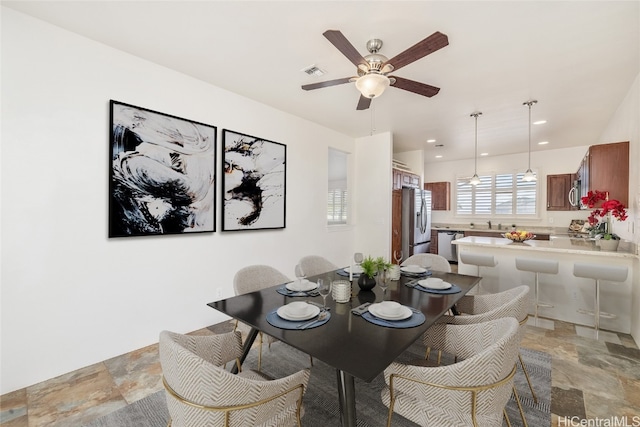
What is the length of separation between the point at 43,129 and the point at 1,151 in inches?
11.4

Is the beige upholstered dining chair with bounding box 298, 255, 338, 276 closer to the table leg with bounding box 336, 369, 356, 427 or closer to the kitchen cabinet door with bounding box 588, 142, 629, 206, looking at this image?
the table leg with bounding box 336, 369, 356, 427

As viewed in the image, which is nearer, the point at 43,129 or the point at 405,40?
the point at 43,129

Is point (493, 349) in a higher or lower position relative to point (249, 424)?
higher

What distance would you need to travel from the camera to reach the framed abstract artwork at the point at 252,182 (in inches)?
128

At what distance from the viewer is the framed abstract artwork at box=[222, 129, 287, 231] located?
10.7 feet

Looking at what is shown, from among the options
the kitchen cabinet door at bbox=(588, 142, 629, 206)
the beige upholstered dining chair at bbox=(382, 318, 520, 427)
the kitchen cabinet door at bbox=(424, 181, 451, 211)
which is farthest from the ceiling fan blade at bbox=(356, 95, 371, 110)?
the kitchen cabinet door at bbox=(424, 181, 451, 211)

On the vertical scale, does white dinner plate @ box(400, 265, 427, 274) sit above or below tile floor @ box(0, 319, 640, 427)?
above

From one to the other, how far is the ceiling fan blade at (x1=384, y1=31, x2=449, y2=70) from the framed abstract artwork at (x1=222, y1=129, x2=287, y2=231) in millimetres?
1990

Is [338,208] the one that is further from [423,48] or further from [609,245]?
[423,48]

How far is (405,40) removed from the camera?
226 centimetres

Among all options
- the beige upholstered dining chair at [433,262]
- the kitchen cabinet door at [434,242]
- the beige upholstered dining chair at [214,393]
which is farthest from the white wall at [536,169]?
the beige upholstered dining chair at [214,393]

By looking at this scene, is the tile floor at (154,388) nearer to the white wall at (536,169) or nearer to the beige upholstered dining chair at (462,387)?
the beige upholstered dining chair at (462,387)

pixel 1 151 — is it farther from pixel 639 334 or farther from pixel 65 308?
pixel 639 334

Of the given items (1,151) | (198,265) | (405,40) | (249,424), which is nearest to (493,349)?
(249,424)
